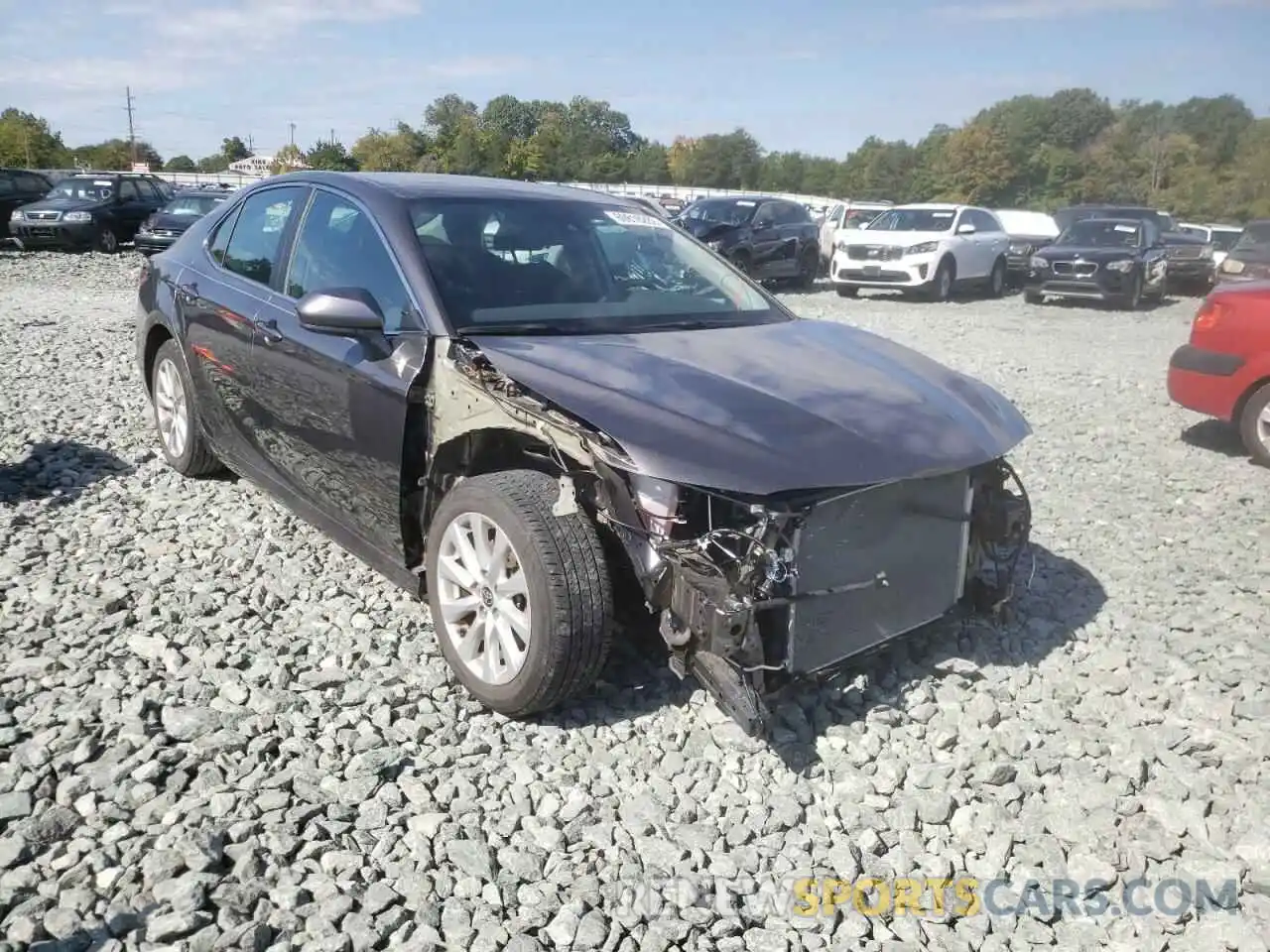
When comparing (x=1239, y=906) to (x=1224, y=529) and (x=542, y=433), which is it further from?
(x=1224, y=529)

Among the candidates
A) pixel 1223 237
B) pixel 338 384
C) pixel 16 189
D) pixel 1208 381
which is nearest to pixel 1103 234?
pixel 1223 237

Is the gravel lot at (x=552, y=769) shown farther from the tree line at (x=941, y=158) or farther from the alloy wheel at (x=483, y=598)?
the tree line at (x=941, y=158)

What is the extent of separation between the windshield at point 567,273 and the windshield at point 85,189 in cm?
1968

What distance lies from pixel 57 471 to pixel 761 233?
13855 millimetres

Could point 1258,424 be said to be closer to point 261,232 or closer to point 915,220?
point 261,232

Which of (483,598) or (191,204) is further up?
(191,204)

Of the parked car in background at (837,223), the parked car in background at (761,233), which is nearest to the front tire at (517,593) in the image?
the parked car in background at (761,233)

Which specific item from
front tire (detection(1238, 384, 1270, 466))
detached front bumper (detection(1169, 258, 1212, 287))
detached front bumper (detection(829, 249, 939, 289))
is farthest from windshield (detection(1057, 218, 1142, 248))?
front tire (detection(1238, 384, 1270, 466))

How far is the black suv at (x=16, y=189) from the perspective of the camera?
20.8 meters

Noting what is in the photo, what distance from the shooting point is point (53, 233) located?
19672 millimetres

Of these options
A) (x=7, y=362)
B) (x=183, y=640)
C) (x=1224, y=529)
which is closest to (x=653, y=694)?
(x=183, y=640)

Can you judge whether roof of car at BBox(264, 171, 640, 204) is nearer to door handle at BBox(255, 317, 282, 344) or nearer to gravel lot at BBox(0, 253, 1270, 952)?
door handle at BBox(255, 317, 282, 344)

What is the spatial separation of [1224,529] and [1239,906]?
3.25 metres

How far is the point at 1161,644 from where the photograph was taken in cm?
390
